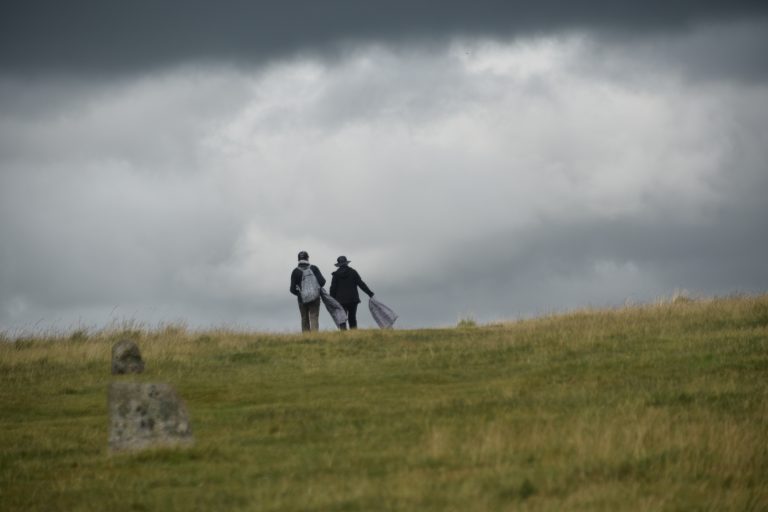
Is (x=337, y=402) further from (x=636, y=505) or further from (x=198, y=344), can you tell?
(x=198, y=344)

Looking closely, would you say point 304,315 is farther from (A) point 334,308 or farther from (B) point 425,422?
(B) point 425,422

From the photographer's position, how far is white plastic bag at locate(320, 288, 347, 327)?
42281mm

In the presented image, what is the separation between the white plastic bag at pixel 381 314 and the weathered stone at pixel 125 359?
43.6ft

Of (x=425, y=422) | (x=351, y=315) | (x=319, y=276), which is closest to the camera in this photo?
(x=425, y=422)

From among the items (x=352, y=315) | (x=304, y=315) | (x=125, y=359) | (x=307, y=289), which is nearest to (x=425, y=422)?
(x=125, y=359)

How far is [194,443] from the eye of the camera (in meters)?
19.7

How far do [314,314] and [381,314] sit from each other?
9.25 feet

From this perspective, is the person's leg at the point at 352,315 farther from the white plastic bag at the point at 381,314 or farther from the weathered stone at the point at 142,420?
the weathered stone at the point at 142,420

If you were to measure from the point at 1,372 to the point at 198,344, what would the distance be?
19.8 feet

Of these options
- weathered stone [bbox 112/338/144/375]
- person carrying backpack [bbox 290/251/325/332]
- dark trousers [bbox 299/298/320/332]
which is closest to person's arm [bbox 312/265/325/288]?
person carrying backpack [bbox 290/251/325/332]

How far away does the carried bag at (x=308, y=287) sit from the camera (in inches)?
1634

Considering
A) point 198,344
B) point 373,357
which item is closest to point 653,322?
point 373,357

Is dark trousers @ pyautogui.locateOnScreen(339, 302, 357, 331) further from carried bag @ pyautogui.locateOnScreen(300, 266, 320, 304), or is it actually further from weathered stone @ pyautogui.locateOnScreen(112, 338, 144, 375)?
weathered stone @ pyautogui.locateOnScreen(112, 338, 144, 375)

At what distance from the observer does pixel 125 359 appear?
3203cm
